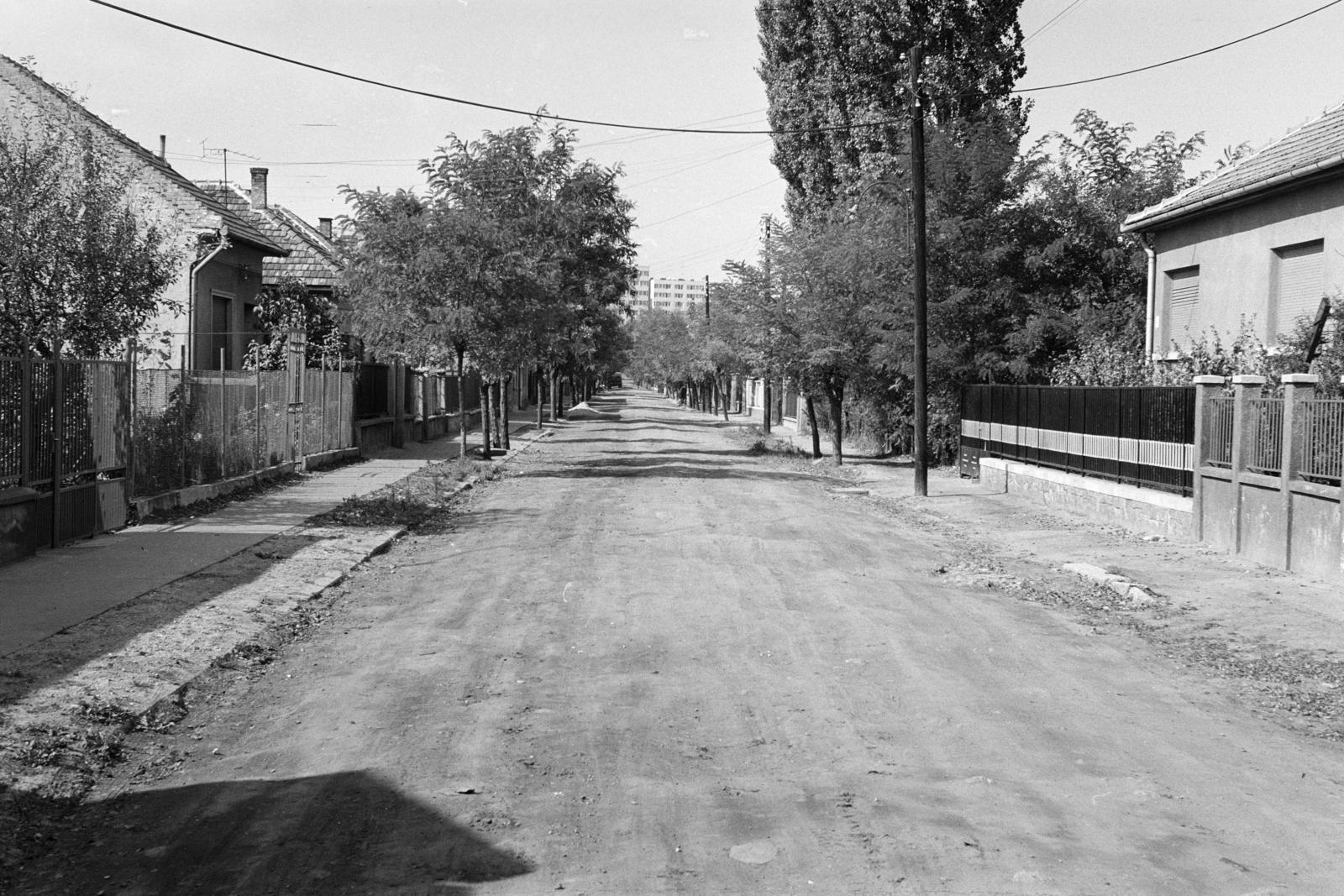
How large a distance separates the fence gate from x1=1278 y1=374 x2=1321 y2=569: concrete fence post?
12.5 m

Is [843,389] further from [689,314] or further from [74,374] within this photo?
[689,314]

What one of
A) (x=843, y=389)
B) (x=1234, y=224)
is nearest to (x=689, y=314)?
(x=843, y=389)

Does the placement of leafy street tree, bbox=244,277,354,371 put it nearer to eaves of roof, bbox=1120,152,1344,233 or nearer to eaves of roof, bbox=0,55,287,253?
eaves of roof, bbox=0,55,287,253

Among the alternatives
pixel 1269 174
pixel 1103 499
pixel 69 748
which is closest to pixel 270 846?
pixel 69 748

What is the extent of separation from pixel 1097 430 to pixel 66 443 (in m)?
13.5

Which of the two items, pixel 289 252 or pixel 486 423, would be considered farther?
pixel 289 252

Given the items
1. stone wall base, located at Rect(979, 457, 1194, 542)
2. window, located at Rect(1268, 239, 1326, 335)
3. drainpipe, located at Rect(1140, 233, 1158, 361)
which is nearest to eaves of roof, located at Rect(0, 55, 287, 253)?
stone wall base, located at Rect(979, 457, 1194, 542)

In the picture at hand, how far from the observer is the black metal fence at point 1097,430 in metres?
15.6

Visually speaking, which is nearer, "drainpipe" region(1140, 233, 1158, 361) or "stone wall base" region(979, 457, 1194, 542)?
"stone wall base" region(979, 457, 1194, 542)

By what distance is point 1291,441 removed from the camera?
12.6m

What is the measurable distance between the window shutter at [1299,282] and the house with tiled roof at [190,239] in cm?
1815

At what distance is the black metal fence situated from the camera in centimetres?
1560

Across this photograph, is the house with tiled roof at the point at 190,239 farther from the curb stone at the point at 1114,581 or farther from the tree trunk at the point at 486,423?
the curb stone at the point at 1114,581

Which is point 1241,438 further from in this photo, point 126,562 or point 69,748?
point 69,748
